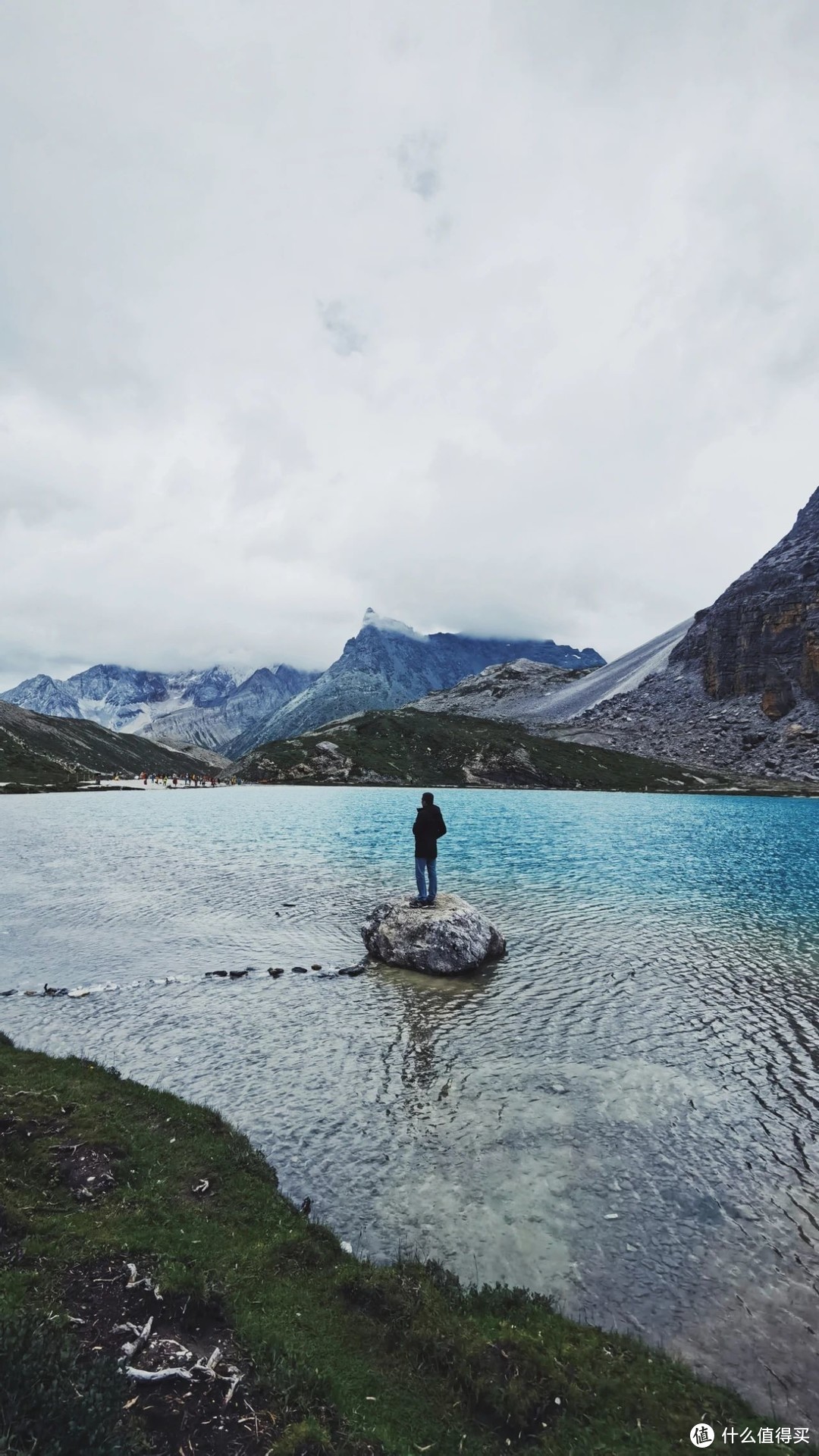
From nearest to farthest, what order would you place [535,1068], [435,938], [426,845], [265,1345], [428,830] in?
[265,1345], [535,1068], [435,938], [428,830], [426,845]

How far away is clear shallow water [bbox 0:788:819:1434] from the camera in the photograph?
35.0 feet

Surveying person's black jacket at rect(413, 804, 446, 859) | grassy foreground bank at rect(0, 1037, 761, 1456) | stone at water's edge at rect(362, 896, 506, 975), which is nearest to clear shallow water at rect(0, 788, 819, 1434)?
grassy foreground bank at rect(0, 1037, 761, 1456)

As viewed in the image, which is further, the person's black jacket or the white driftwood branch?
the person's black jacket

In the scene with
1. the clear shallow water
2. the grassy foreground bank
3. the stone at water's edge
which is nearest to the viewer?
the grassy foreground bank

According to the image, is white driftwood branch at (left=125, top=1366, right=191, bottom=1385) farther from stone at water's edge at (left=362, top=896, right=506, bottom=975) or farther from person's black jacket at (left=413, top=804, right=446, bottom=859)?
person's black jacket at (left=413, top=804, right=446, bottom=859)

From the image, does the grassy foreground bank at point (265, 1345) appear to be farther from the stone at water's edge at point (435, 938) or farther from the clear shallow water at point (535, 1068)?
the stone at water's edge at point (435, 938)

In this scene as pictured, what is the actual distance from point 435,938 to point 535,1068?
937cm

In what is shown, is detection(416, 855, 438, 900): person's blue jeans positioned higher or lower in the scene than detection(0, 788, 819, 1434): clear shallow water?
higher

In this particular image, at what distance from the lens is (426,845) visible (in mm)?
27953

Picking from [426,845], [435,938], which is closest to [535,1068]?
[435,938]

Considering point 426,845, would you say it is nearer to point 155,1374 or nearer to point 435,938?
point 435,938

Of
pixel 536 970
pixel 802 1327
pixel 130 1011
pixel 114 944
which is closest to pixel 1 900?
pixel 114 944

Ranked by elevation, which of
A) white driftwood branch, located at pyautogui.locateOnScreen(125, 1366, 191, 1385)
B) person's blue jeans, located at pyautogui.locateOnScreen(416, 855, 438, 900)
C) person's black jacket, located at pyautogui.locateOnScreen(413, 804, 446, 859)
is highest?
person's black jacket, located at pyautogui.locateOnScreen(413, 804, 446, 859)

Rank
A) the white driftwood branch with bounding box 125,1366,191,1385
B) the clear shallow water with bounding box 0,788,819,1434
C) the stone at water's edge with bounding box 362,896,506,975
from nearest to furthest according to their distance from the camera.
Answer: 1. the white driftwood branch with bounding box 125,1366,191,1385
2. the clear shallow water with bounding box 0,788,819,1434
3. the stone at water's edge with bounding box 362,896,506,975
